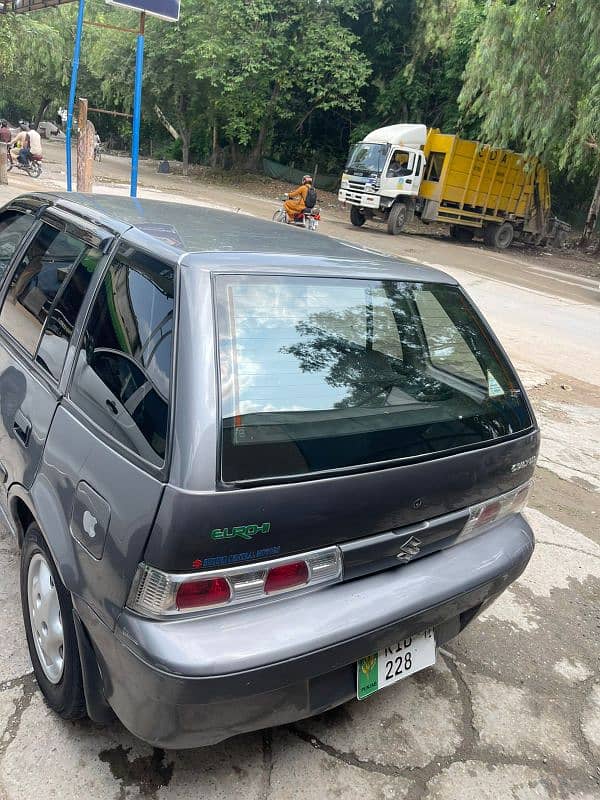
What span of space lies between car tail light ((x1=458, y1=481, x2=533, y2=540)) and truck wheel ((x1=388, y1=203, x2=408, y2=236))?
18533 millimetres

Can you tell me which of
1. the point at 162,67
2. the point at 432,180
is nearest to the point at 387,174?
the point at 432,180

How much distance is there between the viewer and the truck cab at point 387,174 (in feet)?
63.9

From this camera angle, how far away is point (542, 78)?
17719mm

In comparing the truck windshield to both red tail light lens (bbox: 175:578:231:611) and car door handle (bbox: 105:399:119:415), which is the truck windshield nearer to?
car door handle (bbox: 105:399:119:415)

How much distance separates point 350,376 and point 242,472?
1.93 ft

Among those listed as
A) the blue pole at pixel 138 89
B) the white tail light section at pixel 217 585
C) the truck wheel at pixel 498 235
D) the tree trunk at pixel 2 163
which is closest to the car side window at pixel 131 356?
the white tail light section at pixel 217 585

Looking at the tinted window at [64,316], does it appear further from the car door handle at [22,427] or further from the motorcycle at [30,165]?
the motorcycle at [30,165]

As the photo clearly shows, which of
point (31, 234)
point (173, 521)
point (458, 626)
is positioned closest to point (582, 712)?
point (458, 626)

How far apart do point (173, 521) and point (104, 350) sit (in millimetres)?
710

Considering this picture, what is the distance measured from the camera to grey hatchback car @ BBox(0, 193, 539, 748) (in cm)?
167

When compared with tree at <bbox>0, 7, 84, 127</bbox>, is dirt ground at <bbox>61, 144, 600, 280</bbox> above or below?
below

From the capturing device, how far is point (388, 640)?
6.44 feet

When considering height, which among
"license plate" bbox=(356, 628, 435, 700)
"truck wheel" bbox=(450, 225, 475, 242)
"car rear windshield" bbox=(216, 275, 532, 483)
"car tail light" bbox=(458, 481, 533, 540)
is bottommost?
"truck wheel" bbox=(450, 225, 475, 242)

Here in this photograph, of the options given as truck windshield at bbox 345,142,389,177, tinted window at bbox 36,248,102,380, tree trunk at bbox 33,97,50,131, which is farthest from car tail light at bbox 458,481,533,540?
tree trunk at bbox 33,97,50,131
